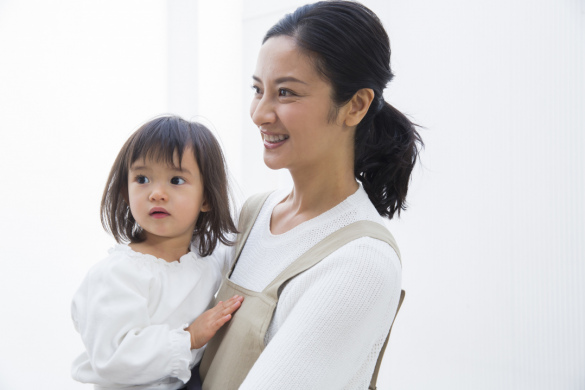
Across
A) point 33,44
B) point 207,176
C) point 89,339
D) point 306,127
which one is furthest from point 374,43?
point 33,44

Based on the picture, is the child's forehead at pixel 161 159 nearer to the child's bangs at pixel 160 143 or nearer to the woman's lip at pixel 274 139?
the child's bangs at pixel 160 143

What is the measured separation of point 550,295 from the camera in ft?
6.68

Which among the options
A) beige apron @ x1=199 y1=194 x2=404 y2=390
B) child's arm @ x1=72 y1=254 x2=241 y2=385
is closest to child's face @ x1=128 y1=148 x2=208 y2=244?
child's arm @ x1=72 y1=254 x2=241 y2=385

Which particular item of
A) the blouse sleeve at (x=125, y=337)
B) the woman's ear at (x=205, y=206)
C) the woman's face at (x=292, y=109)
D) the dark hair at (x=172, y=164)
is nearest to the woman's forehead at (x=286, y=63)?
the woman's face at (x=292, y=109)

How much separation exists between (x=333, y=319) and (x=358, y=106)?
0.55 m

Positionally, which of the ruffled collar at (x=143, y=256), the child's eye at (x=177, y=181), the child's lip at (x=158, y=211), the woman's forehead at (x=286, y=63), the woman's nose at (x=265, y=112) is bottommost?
the ruffled collar at (x=143, y=256)

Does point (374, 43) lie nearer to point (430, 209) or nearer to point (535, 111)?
point (535, 111)

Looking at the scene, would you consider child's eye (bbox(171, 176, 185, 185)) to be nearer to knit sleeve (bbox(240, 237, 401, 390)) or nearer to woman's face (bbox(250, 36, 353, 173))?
woman's face (bbox(250, 36, 353, 173))

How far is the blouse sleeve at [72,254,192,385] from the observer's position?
1.09 metres

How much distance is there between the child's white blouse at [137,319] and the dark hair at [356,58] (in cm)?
54

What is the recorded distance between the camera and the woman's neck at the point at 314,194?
127cm

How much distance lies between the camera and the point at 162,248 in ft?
4.28

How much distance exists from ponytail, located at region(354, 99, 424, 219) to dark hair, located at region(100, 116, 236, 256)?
1.19ft

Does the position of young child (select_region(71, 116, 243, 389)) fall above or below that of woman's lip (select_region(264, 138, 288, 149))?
below
